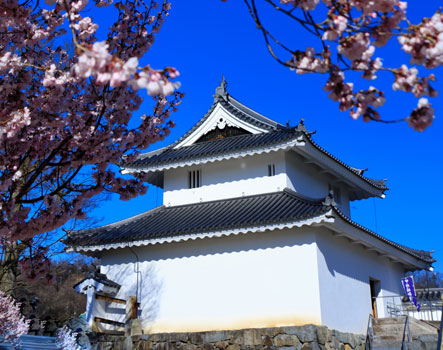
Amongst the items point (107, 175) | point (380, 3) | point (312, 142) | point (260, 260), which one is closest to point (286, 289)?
point (260, 260)

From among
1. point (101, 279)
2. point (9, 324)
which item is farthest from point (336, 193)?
point (9, 324)

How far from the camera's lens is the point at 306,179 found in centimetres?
1725

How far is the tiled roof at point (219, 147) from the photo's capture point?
1570cm

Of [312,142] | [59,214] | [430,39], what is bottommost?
[59,214]

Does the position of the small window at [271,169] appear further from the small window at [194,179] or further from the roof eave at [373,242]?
the roof eave at [373,242]

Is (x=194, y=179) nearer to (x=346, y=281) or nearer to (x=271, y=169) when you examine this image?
(x=271, y=169)

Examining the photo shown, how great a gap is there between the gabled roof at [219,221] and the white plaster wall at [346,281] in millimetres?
639

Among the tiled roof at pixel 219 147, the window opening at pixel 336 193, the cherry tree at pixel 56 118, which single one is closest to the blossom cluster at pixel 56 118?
the cherry tree at pixel 56 118

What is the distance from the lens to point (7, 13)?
219 inches

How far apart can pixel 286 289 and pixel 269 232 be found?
62.3 inches

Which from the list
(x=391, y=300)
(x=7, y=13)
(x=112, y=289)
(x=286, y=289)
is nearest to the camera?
(x=7, y=13)

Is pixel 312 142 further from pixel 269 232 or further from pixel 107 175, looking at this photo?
pixel 107 175

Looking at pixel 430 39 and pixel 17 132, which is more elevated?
pixel 17 132

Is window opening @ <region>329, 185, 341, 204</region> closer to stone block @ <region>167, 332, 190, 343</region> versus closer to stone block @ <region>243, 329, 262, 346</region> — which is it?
stone block @ <region>243, 329, 262, 346</region>
